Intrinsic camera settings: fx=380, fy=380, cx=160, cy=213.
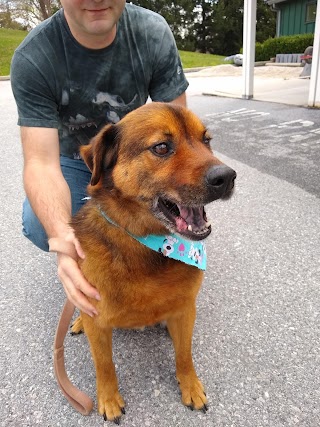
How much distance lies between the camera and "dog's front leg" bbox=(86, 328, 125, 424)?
182 centimetres

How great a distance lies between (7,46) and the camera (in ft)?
87.4

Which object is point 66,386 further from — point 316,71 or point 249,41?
point 249,41

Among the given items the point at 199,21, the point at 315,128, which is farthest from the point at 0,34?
the point at 315,128

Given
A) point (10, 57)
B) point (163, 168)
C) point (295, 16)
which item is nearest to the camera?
point (163, 168)

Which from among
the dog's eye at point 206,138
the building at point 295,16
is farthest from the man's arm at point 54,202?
the building at point 295,16

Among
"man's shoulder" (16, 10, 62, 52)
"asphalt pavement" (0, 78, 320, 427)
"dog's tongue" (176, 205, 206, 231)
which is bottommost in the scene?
"asphalt pavement" (0, 78, 320, 427)

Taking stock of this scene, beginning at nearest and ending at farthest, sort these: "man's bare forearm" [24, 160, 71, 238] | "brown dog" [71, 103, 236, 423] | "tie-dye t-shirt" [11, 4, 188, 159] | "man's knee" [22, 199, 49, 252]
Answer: "brown dog" [71, 103, 236, 423], "man's bare forearm" [24, 160, 71, 238], "tie-dye t-shirt" [11, 4, 188, 159], "man's knee" [22, 199, 49, 252]

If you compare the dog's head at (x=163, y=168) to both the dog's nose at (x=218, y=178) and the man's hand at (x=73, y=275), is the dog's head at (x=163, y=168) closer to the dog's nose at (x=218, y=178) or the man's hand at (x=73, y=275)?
the dog's nose at (x=218, y=178)

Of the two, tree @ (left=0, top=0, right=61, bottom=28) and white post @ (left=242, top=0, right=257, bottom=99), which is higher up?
tree @ (left=0, top=0, right=61, bottom=28)

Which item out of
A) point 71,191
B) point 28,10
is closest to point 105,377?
point 71,191

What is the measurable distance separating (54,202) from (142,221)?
1.96ft

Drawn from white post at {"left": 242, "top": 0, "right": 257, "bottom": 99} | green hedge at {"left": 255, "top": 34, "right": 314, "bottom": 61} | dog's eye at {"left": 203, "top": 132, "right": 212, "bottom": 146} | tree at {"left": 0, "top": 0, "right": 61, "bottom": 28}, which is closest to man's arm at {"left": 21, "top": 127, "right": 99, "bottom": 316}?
dog's eye at {"left": 203, "top": 132, "right": 212, "bottom": 146}

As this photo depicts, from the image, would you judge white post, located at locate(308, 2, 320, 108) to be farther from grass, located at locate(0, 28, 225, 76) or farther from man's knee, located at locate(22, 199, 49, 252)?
grass, located at locate(0, 28, 225, 76)

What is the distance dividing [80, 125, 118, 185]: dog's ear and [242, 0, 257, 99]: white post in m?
9.86
